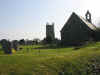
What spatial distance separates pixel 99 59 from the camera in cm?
1449

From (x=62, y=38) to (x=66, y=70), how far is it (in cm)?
3474

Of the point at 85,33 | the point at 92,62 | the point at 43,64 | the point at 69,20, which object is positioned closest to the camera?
the point at 43,64

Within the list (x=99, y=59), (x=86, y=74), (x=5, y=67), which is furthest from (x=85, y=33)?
(x=5, y=67)

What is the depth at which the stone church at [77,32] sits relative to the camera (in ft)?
139

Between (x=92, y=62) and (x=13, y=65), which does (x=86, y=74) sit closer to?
(x=92, y=62)

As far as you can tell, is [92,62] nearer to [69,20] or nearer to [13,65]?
[13,65]

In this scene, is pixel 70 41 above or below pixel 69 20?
below

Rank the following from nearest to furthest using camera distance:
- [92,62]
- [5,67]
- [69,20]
→ [5,67], [92,62], [69,20]

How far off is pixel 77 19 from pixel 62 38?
825cm

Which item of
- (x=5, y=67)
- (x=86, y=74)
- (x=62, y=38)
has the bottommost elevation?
(x=86, y=74)

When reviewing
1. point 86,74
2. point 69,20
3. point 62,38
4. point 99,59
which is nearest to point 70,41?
point 62,38

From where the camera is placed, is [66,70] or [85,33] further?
[85,33]

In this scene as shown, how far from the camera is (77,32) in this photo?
142 ft

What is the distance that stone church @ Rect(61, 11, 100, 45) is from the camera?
4229 centimetres
